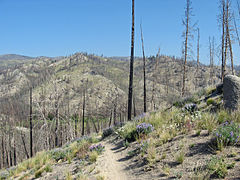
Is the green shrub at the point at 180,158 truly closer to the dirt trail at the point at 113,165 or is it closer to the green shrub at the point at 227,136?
the green shrub at the point at 227,136

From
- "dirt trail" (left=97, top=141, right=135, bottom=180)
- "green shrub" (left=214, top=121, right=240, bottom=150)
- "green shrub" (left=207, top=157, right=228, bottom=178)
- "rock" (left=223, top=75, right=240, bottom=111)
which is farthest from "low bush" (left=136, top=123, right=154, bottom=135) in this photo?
"green shrub" (left=207, top=157, right=228, bottom=178)

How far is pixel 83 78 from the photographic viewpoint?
464ft

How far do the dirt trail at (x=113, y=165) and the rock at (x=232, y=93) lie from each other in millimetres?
4480

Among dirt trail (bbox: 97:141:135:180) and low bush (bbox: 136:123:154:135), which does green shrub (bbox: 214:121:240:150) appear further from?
low bush (bbox: 136:123:154:135)

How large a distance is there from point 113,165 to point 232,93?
5193 millimetres

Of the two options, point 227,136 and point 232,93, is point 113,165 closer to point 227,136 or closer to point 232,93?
point 227,136

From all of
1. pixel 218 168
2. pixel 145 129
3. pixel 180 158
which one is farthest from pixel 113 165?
pixel 218 168

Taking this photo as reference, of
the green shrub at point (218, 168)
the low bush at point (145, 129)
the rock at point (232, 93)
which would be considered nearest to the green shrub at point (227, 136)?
the green shrub at point (218, 168)

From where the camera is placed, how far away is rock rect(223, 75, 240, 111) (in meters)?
7.19

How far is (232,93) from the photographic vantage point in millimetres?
7273

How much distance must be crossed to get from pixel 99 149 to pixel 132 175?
284 cm

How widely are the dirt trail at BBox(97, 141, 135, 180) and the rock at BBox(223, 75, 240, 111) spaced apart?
448cm

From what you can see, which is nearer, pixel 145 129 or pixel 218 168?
pixel 218 168

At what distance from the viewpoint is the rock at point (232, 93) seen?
283 inches
